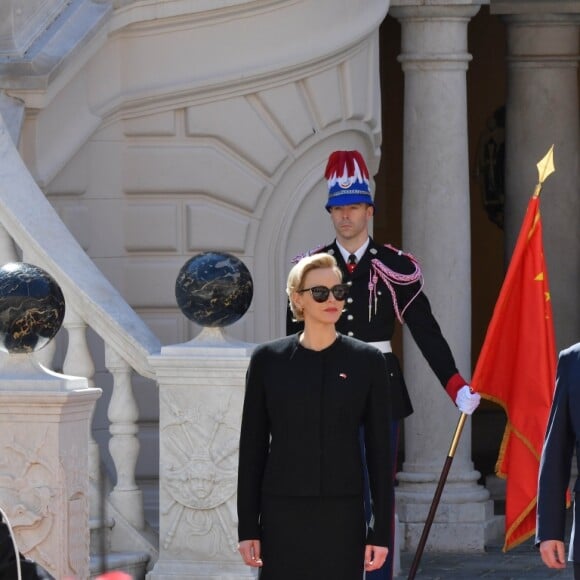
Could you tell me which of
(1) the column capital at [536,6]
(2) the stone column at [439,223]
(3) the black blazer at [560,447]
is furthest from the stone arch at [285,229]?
(3) the black blazer at [560,447]

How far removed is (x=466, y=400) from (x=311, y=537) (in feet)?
6.40

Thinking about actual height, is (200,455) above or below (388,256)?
below

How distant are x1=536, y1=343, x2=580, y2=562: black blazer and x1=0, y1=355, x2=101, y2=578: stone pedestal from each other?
1850 mm

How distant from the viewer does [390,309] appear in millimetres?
9148

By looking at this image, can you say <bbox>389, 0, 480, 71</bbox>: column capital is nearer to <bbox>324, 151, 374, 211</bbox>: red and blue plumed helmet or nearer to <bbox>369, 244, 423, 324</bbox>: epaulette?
<bbox>324, 151, 374, 211</bbox>: red and blue plumed helmet

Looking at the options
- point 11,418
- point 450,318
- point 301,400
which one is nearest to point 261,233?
point 450,318

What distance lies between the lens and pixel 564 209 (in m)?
13.8

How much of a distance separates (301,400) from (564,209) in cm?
697

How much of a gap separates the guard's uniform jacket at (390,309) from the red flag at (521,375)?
20.1 inches

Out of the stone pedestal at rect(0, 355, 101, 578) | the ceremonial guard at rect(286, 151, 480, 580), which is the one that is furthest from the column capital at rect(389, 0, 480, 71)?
the stone pedestal at rect(0, 355, 101, 578)

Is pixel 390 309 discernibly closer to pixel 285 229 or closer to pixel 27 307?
pixel 27 307

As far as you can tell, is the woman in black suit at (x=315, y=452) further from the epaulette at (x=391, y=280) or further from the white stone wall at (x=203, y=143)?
the white stone wall at (x=203, y=143)

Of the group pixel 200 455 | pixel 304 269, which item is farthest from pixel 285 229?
pixel 304 269

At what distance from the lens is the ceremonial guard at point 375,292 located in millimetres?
9070
